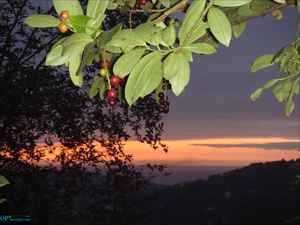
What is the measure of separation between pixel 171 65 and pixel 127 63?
167 mm

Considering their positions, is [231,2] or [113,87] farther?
[113,87]

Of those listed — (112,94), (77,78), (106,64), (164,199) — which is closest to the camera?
(77,78)

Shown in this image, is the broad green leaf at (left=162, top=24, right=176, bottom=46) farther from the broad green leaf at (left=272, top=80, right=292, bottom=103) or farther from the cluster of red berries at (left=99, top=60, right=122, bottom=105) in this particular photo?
the broad green leaf at (left=272, top=80, right=292, bottom=103)

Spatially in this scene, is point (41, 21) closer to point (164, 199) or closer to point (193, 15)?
point (193, 15)

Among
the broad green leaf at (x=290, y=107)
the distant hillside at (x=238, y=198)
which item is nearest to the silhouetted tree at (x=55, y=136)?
the broad green leaf at (x=290, y=107)

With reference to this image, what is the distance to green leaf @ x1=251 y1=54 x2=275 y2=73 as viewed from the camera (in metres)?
2.78

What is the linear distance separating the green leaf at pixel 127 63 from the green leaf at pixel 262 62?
4.22ft

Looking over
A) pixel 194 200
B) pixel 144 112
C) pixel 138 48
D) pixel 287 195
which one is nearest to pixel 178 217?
pixel 194 200

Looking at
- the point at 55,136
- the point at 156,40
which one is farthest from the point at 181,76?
the point at 55,136

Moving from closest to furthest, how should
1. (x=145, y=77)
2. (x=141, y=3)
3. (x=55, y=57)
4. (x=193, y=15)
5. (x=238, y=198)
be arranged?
(x=193, y=15)
(x=145, y=77)
(x=55, y=57)
(x=141, y=3)
(x=238, y=198)

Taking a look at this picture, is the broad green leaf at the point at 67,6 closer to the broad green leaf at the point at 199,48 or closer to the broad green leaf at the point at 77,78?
the broad green leaf at the point at 77,78

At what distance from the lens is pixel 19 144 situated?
1073 centimetres

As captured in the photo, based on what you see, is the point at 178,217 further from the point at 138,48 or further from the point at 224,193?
the point at 138,48

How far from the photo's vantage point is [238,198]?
61.3 m
